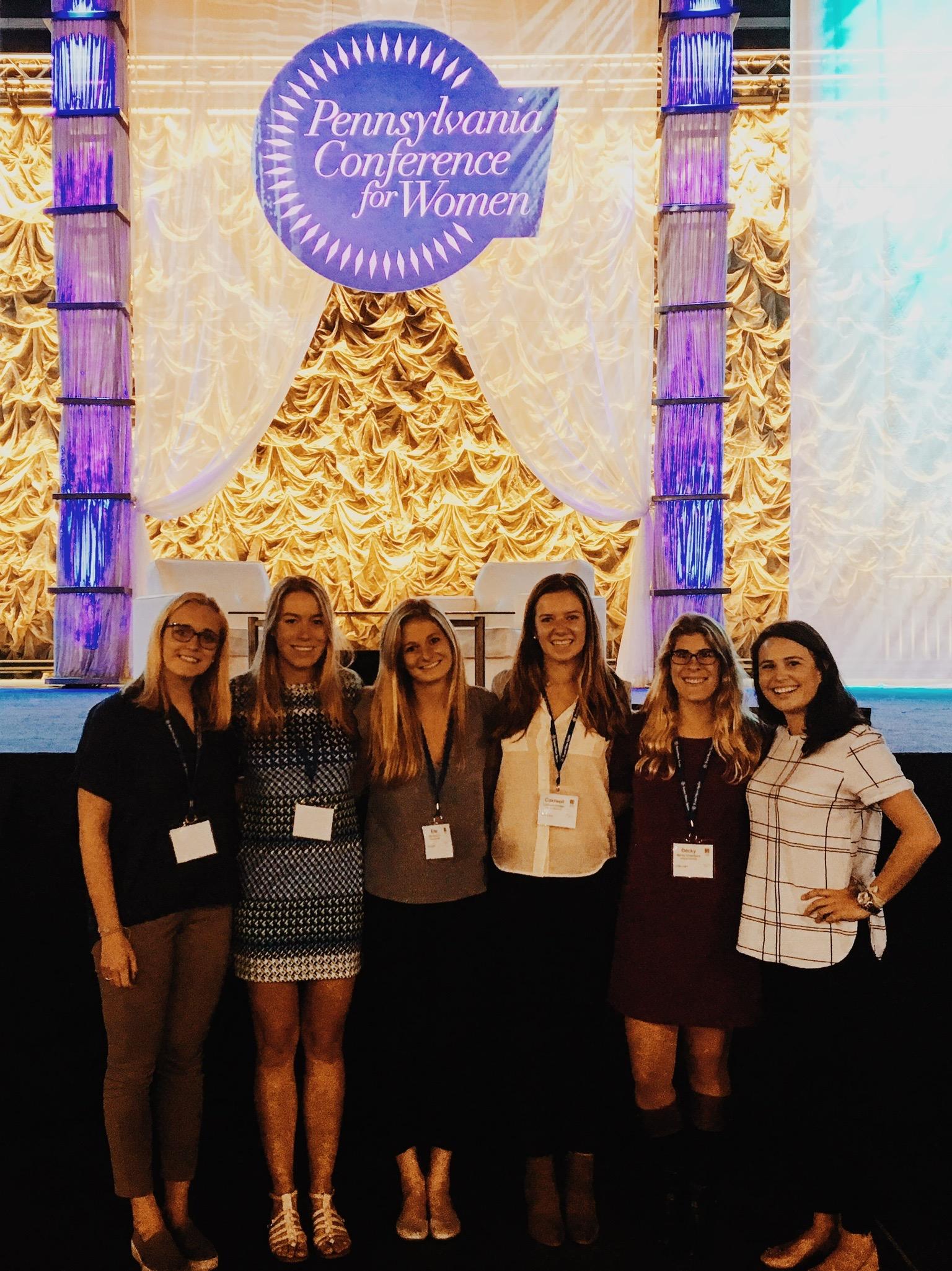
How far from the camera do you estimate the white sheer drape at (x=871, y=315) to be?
18.5 ft

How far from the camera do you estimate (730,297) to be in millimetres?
7652

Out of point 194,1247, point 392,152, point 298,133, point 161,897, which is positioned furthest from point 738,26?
point 194,1247

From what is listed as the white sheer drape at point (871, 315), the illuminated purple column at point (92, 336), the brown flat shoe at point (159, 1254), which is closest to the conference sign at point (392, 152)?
the illuminated purple column at point (92, 336)

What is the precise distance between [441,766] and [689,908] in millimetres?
608

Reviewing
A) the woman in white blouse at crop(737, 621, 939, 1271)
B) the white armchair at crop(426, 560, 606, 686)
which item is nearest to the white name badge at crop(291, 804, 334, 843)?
the woman in white blouse at crop(737, 621, 939, 1271)

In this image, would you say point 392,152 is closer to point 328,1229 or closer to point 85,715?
point 85,715

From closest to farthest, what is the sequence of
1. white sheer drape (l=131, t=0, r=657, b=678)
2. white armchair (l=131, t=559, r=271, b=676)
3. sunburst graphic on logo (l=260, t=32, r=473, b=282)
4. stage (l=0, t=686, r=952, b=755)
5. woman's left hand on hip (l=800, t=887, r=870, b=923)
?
woman's left hand on hip (l=800, t=887, r=870, b=923) → stage (l=0, t=686, r=952, b=755) → sunburst graphic on logo (l=260, t=32, r=473, b=282) → white sheer drape (l=131, t=0, r=657, b=678) → white armchair (l=131, t=559, r=271, b=676)

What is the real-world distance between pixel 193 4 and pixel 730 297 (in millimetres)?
3961

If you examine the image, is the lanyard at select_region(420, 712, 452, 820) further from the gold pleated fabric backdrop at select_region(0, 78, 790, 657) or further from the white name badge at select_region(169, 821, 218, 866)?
the gold pleated fabric backdrop at select_region(0, 78, 790, 657)

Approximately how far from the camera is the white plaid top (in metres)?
2.13

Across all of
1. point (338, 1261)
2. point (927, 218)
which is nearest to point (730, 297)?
point (927, 218)

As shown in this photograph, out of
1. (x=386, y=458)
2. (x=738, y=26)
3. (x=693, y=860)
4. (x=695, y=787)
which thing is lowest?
(x=693, y=860)

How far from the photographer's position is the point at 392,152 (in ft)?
18.6

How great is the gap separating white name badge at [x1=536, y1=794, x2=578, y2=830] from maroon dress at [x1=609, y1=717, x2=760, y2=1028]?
14 cm
